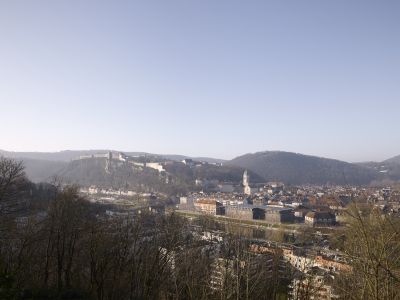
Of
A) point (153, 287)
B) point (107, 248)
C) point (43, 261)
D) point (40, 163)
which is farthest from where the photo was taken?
point (40, 163)

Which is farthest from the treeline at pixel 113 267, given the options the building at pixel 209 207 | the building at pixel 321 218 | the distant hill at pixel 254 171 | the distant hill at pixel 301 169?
the distant hill at pixel 301 169

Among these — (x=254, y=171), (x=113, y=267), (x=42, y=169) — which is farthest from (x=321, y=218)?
(x=254, y=171)

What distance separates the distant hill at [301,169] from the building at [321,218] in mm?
55303

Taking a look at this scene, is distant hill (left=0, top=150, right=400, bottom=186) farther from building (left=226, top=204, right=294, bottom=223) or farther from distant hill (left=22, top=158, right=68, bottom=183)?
building (left=226, top=204, right=294, bottom=223)

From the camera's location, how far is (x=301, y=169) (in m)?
105

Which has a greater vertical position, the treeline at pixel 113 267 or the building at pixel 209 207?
the treeline at pixel 113 267

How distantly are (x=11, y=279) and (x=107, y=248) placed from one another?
408cm

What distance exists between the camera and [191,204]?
48906 mm

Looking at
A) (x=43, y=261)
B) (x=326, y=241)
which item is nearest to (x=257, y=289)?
(x=43, y=261)

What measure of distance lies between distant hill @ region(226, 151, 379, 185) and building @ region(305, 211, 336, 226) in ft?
181

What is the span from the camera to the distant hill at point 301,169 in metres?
94.8

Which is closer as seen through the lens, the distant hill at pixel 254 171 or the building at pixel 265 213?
the building at pixel 265 213

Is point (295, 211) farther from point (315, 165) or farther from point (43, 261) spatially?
point (315, 165)

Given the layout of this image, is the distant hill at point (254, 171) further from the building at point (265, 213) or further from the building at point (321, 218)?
the building at point (321, 218)
